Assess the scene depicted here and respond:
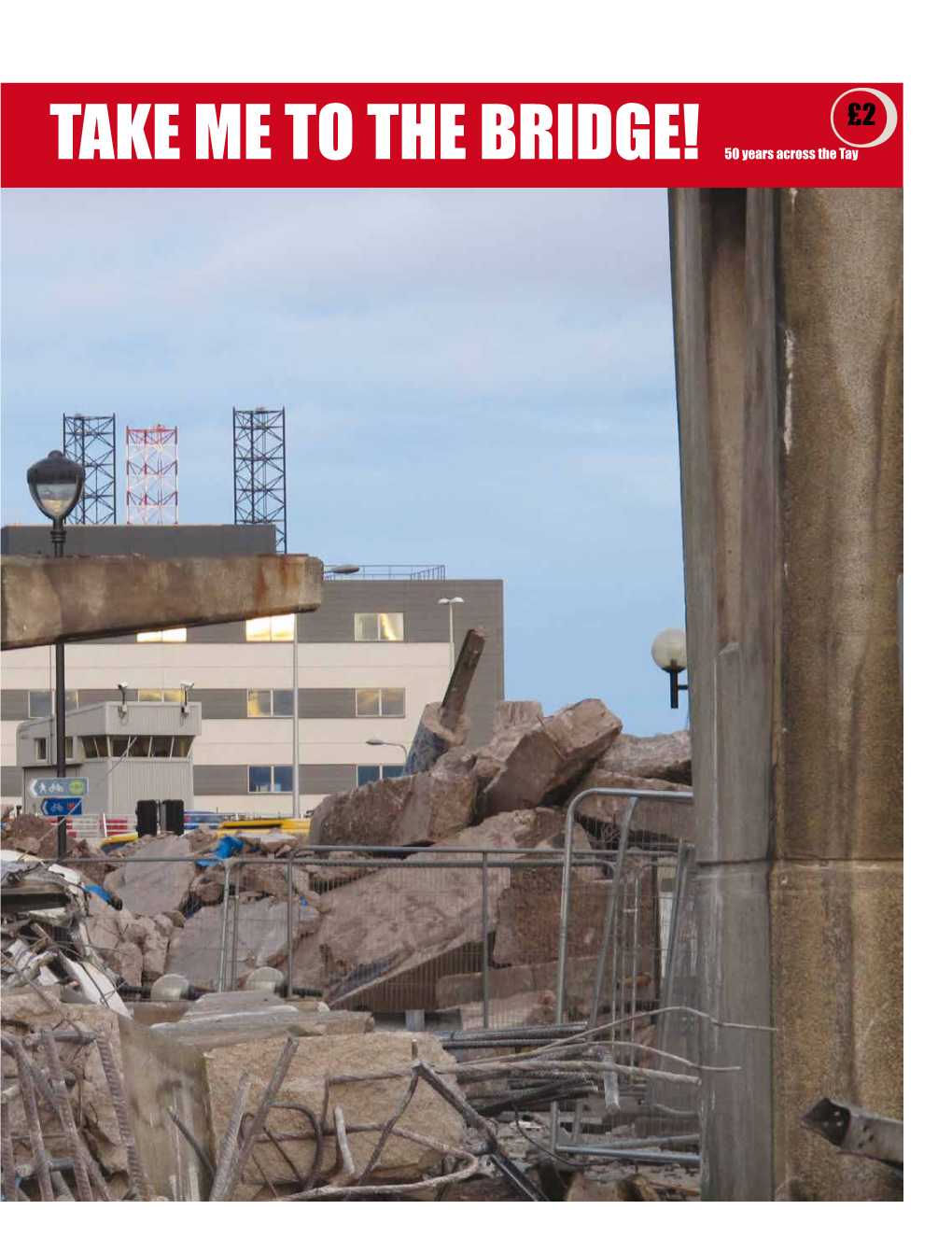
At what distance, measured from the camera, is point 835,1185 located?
6.07 metres

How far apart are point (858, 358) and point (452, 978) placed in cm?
1008

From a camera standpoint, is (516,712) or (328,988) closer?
(328,988)

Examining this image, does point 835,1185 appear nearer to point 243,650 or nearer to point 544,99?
point 544,99

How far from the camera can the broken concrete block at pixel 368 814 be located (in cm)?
2011

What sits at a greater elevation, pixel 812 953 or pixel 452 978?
pixel 812 953

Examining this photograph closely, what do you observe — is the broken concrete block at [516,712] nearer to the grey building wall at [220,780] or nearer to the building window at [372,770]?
the building window at [372,770]

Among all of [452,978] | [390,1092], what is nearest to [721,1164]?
[390,1092]

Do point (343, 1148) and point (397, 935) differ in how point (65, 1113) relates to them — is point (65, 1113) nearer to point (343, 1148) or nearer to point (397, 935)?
point (343, 1148)

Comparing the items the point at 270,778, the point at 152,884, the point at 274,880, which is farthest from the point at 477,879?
the point at 270,778

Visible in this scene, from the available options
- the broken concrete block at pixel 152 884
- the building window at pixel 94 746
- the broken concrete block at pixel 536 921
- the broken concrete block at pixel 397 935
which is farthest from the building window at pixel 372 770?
the broken concrete block at pixel 536 921

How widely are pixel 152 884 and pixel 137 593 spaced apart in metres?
15.6

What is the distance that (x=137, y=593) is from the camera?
19.1ft

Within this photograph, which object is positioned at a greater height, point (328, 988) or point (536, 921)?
point (536, 921)
